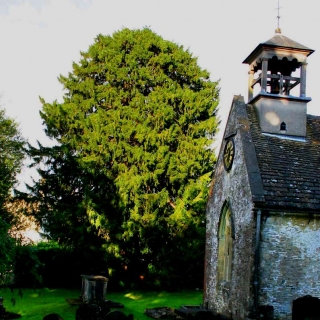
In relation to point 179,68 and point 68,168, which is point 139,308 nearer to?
point 68,168

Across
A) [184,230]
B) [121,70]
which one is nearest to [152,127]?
[121,70]

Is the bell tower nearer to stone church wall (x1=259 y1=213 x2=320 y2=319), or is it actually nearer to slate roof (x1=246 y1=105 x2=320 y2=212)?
slate roof (x1=246 y1=105 x2=320 y2=212)

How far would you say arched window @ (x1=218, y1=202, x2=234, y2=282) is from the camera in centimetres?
1449

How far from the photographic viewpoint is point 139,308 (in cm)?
1705

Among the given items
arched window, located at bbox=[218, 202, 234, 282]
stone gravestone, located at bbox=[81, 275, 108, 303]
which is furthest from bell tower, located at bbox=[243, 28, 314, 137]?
stone gravestone, located at bbox=[81, 275, 108, 303]

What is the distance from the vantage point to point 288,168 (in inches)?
528

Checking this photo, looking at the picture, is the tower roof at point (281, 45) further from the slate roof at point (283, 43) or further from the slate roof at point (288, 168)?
the slate roof at point (288, 168)

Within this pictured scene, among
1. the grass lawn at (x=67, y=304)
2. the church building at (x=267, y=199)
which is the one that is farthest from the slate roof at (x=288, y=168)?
the grass lawn at (x=67, y=304)

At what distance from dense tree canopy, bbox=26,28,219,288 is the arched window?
22.6 ft

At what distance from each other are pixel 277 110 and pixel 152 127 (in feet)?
31.4

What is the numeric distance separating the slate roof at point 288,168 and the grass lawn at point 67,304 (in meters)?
6.32

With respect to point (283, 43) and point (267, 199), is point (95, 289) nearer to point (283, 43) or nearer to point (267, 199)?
point (267, 199)

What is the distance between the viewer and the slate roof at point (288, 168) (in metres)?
12.3

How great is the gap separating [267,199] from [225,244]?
3414 millimetres
